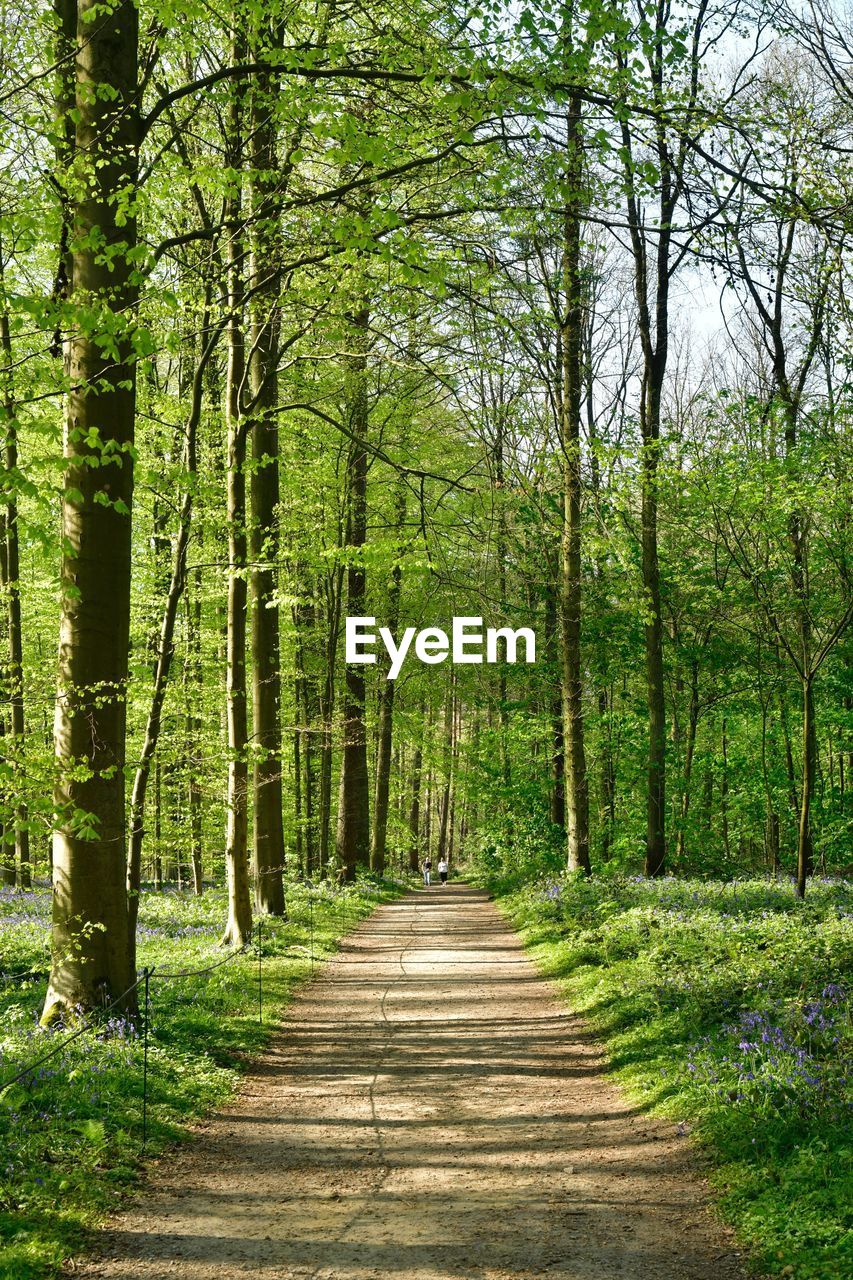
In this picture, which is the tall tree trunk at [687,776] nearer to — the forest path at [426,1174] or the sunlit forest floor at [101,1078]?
the sunlit forest floor at [101,1078]

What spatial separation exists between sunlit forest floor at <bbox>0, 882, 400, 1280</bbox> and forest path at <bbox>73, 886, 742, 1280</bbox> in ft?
0.82

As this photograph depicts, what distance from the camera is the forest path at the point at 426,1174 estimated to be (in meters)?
4.87

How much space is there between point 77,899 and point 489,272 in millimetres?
7098

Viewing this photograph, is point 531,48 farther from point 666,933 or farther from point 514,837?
point 514,837

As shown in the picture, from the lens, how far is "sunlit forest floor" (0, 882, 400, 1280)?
519 centimetres

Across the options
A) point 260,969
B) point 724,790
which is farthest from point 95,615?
point 724,790

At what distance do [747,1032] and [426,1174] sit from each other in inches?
105

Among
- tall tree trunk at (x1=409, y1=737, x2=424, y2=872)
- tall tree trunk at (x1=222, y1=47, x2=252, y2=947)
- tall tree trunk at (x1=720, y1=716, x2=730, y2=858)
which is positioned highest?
tall tree trunk at (x1=222, y1=47, x2=252, y2=947)

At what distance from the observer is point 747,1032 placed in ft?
24.1

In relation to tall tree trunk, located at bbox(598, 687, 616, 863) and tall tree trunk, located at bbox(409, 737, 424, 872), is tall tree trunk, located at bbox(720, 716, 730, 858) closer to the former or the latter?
tall tree trunk, located at bbox(598, 687, 616, 863)

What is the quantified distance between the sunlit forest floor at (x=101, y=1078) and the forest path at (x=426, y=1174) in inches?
9.8

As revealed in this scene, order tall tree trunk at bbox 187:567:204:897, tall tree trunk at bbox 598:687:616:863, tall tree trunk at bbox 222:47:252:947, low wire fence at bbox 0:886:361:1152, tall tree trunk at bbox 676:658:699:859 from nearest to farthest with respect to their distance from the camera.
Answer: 1. low wire fence at bbox 0:886:361:1152
2. tall tree trunk at bbox 222:47:252:947
3. tall tree trunk at bbox 187:567:204:897
4. tall tree trunk at bbox 676:658:699:859
5. tall tree trunk at bbox 598:687:616:863

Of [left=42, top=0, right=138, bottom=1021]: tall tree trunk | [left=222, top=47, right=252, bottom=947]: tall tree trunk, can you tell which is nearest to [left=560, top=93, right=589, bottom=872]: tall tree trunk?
[left=222, top=47, right=252, bottom=947]: tall tree trunk

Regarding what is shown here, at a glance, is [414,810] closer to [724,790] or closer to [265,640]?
[724,790]
